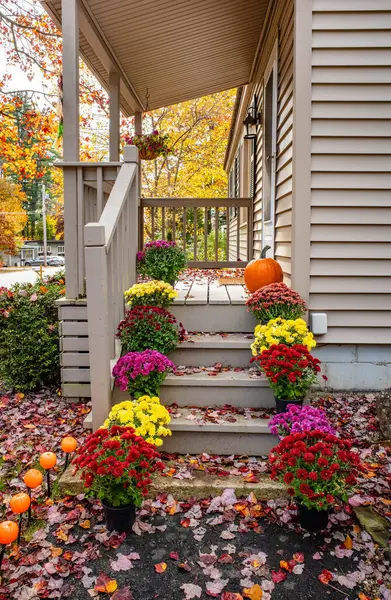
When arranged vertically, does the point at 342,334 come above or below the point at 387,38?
below

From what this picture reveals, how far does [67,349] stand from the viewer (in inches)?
147

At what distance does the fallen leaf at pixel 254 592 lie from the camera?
5.65 ft

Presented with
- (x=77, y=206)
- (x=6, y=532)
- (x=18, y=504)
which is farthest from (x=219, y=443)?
(x=77, y=206)

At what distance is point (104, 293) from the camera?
99.8 inches

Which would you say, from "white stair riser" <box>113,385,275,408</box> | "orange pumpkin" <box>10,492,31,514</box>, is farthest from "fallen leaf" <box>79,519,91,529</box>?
"white stair riser" <box>113,385,275,408</box>

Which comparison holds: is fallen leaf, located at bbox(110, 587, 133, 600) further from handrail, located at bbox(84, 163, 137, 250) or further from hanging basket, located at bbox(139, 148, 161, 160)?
hanging basket, located at bbox(139, 148, 161, 160)

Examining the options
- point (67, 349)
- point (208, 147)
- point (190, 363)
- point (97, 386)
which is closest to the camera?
point (97, 386)

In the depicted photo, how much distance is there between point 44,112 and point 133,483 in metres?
9.39

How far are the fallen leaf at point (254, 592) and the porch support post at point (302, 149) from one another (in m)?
→ 2.33

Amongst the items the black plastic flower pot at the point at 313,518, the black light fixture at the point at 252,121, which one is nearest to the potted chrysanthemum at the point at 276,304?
the black plastic flower pot at the point at 313,518

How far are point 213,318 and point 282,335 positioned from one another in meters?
0.94

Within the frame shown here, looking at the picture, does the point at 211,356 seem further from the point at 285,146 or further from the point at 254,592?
the point at 285,146

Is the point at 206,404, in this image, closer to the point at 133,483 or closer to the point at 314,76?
the point at 133,483

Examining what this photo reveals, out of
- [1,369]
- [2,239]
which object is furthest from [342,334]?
[2,239]
